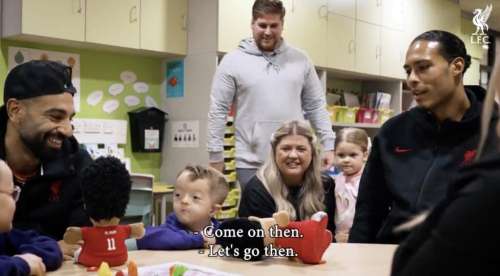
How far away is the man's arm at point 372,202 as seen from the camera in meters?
2.05

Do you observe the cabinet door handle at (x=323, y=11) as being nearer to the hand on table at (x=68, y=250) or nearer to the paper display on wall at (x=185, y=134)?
the paper display on wall at (x=185, y=134)

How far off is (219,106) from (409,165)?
55.8 inches

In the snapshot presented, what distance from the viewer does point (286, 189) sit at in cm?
233

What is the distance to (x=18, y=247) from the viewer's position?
52.6 inches

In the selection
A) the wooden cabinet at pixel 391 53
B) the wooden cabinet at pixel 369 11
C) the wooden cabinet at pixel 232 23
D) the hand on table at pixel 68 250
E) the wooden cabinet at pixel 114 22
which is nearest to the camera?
the hand on table at pixel 68 250

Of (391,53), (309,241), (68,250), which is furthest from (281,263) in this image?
(391,53)

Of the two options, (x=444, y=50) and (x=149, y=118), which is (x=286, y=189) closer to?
(x=444, y=50)

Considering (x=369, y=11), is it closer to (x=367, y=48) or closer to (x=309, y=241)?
(x=367, y=48)

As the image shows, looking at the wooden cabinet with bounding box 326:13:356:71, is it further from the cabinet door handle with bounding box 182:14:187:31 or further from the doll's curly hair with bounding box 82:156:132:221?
the doll's curly hair with bounding box 82:156:132:221

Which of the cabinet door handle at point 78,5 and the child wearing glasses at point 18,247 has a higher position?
the cabinet door handle at point 78,5

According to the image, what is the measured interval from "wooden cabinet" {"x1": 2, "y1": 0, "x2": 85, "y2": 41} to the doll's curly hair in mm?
2064

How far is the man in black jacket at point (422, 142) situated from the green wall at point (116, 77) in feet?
7.22

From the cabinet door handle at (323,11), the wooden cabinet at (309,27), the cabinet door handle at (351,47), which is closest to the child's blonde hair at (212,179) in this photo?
the wooden cabinet at (309,27)

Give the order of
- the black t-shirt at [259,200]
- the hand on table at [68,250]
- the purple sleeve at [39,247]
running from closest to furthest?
the purple sleeve at [39,247], the hand on table at [68,250], the black t-shirt at [259,200]
